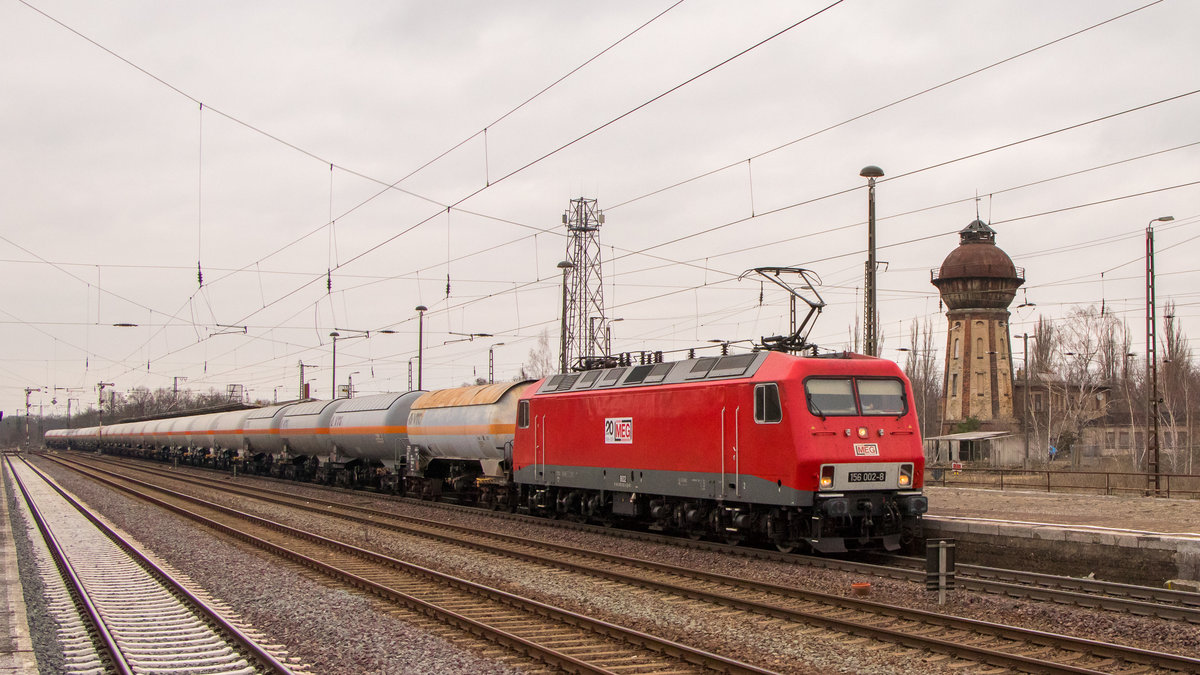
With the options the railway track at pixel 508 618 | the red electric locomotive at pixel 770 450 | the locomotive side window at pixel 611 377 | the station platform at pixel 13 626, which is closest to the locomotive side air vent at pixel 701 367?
the red electric locomotive at pixel 770 450

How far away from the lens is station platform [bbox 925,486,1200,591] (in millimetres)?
14203

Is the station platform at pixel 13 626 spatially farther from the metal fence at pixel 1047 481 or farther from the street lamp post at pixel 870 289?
the metal fence at pixel 1047 481

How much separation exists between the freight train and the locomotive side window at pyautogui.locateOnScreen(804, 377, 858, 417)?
0.02 m

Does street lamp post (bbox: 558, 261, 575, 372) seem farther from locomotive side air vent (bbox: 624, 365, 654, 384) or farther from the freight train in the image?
locomotive side air vent (bbox: 624, 365, 654, 384)

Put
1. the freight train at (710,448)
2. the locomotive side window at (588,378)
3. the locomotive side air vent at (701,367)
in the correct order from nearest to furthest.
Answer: the freight train at (710,448)
the locomotive side air vent at (701,367)
the locomotive side window at (588,378)

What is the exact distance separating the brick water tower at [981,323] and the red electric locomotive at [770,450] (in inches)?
1869

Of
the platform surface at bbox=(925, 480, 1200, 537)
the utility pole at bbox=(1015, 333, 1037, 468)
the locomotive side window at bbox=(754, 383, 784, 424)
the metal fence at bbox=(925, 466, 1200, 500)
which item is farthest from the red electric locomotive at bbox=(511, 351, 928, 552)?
the utility pole at bbox=(1015, 333, 1037, 468)

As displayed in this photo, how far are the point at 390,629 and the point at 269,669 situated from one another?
214cm

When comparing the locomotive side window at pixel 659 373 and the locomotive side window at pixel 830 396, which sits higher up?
the locomotive side window at pixel 659 373

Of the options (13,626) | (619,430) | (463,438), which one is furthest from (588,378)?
(13,626)

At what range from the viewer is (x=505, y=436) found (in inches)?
1075

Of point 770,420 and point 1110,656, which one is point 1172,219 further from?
point 1110,656

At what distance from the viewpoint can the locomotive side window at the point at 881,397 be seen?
1716 centimetres

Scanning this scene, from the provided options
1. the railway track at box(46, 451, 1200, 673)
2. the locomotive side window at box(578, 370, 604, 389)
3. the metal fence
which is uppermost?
the locomotive side window at box(578, 370, 604, 389)
